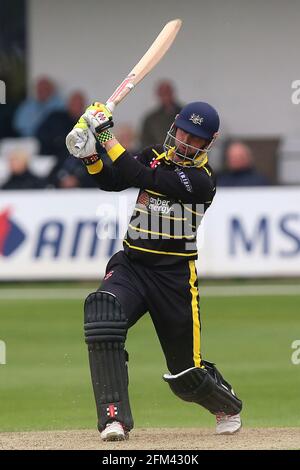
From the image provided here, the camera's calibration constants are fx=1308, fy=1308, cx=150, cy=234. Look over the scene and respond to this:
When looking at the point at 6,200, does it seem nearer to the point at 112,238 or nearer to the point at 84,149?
the point at 112,238

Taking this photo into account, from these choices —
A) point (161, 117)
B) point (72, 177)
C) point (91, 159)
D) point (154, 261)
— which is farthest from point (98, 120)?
point (161, 117)

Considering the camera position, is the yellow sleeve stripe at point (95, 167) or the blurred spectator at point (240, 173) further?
the blurred spectator at point (240, 173)

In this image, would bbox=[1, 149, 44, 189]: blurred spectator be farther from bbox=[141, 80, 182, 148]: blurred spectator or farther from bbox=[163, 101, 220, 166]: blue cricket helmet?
bbox=[163, 101, 220, 166]: blue cricket helmet

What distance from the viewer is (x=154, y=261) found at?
7.53 meters

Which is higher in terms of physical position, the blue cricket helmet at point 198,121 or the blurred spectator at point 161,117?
the blurred spectator at point 161,117

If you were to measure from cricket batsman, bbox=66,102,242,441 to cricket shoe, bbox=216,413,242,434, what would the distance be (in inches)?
8.9

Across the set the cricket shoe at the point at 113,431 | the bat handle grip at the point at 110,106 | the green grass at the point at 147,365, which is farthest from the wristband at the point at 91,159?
the green grass at the point at 147,365

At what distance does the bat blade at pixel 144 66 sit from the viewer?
7.79 m

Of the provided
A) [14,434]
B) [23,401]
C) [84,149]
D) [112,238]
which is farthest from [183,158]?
[112,238]

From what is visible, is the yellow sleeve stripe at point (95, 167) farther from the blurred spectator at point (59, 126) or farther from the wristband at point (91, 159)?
the blurred spectator at point (59, 126)

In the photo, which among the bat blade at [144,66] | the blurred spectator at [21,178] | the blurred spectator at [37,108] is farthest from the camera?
the blurred spectator at [37,108]

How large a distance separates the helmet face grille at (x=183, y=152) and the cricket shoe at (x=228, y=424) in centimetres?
156

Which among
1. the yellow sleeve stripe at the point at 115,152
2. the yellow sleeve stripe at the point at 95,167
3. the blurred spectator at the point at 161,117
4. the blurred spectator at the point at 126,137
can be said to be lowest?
the yellow sleeve stripe at the point at 95,167

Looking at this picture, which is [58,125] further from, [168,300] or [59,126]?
[168,300]
